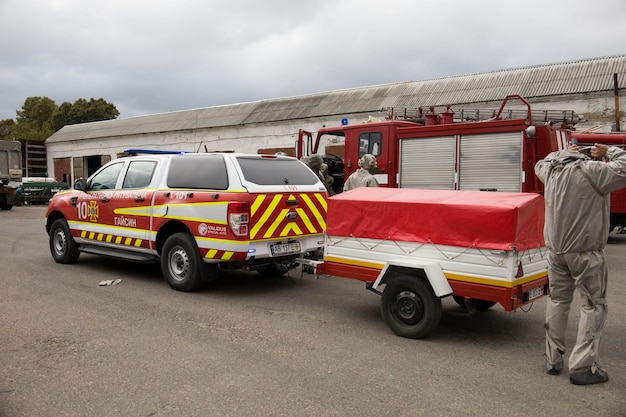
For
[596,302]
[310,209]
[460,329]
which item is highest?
[310,209]

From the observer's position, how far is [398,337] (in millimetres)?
5262

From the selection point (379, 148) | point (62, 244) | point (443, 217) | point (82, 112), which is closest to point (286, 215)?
point (443, 217)

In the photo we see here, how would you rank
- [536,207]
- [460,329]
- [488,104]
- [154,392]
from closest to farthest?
[154,392] → [536,207] → [460,329] → [488,104]

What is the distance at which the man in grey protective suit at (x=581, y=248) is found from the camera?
162 inches

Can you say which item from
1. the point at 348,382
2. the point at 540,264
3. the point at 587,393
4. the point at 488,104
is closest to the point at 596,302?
the point at 587,393

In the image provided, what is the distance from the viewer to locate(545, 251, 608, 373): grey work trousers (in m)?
4.12

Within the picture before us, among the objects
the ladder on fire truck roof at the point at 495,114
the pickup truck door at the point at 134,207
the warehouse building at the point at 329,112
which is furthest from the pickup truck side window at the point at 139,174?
the ladder on fire truck roof at the point at 495,114

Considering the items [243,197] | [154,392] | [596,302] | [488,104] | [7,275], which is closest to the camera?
[154,392]

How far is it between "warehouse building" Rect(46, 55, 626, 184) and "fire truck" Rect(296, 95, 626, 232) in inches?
48.8

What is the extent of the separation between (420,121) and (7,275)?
327 inches

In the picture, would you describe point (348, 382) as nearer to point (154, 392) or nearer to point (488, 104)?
point (154, 392)

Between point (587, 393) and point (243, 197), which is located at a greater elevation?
point (243, 197)

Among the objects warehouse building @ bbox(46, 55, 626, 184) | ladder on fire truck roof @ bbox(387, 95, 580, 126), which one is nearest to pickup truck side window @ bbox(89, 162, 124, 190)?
warehouse building @ bbox(46, 55, 626, 184)

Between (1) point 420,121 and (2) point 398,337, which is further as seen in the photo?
(1) point 420,121
